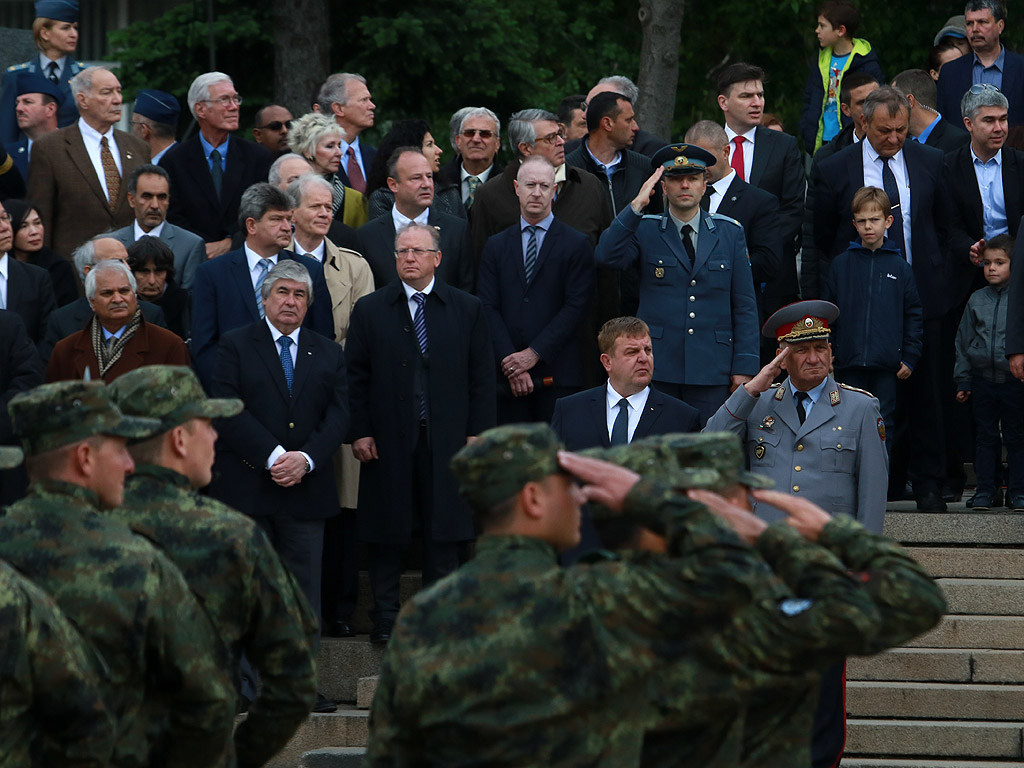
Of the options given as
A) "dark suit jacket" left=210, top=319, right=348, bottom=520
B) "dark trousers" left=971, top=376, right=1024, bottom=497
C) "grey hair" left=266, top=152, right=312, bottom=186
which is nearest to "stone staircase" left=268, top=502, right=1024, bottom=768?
"dark trousers" left=971, top=376, right=1024, bottom=497

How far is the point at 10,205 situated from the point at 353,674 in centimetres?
350

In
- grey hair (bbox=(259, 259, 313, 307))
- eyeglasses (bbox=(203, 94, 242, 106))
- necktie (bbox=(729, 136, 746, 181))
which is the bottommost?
grey hair (bbox=(259, 259, 313, 307))

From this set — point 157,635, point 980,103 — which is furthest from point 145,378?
point 980,103

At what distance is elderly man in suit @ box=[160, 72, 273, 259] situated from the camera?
11.4 meters

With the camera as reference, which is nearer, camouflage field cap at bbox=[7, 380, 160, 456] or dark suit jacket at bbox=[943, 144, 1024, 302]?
camouflage field cap at bbox=[7, 380, 160, 456]

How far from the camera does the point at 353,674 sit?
9703 millimetres

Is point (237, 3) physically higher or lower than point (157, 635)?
higher

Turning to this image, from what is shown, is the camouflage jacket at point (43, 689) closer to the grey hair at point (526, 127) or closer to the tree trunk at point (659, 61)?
the grey hair at point (526, 127)

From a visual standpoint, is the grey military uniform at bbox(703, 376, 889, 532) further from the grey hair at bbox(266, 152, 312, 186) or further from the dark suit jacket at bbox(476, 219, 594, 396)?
the grey hair at bbox(266, 152, 312, 186)

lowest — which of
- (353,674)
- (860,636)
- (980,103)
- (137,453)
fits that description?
(353,674)

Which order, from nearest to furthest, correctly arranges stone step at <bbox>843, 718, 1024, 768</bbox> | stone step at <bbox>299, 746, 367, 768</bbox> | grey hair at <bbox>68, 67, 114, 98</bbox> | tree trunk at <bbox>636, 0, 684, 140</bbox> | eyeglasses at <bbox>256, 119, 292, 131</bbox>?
stone step at <bbox>843, 718, 1024, 768</bbox> < stone step at <bbox>299, 746, 367, 768</bbox> < grey hair at <bbox>68, 67, 114, 98</bbox> < eyeglasses at <bbox>256, 119, 292, 131</bbox> < tree trunk at <bbox>636, 0, 684, 140</bbox>

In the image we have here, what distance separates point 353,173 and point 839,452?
15.8 ft

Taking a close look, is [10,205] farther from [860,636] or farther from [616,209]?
[860,636]

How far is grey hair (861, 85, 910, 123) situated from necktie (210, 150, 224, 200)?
415 centimetres
